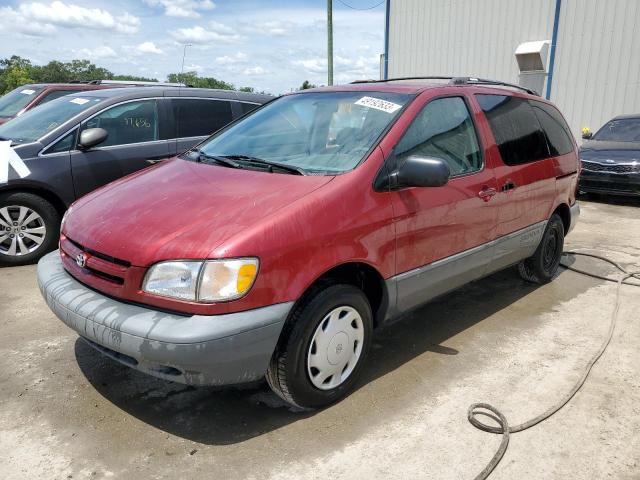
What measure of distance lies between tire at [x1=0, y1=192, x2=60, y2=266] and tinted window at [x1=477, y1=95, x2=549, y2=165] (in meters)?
4.02

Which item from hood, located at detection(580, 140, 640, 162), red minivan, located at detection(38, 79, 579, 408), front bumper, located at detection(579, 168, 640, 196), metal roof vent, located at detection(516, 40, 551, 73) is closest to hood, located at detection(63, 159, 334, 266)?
red minivan, located at detection(38, 79, 579, 408)

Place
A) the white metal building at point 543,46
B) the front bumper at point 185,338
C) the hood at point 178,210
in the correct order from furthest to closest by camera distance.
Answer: the white metal building at point 543,46 < the hood at point 178,210 < the front bumper at point 185,338

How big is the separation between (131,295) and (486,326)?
8.33 feet

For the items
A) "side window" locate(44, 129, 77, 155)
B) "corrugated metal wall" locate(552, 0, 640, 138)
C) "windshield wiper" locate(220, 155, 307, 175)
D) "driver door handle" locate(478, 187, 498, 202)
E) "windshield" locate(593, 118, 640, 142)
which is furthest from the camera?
"corrugated metal wall" locate(552, 0, 640, 138)

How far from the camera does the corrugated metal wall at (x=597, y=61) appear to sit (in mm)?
12781

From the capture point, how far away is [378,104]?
3.15 meters

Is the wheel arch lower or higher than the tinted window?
lower

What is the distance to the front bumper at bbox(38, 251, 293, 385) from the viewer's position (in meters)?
2.16

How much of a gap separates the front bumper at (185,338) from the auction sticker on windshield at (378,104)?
1.40 m

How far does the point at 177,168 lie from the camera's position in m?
3.19

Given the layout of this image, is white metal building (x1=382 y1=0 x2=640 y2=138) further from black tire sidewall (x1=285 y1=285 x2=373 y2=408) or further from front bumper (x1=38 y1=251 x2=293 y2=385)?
front bumper (x1=38 y1=251 x2=293 y2=385)

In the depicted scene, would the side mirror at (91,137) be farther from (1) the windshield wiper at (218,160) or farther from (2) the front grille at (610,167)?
(2) the front grille at (610,167)

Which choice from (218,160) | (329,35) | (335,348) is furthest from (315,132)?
(329,35)

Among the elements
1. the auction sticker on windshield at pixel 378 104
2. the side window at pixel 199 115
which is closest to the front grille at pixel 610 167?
the side window at pixel 199 115
